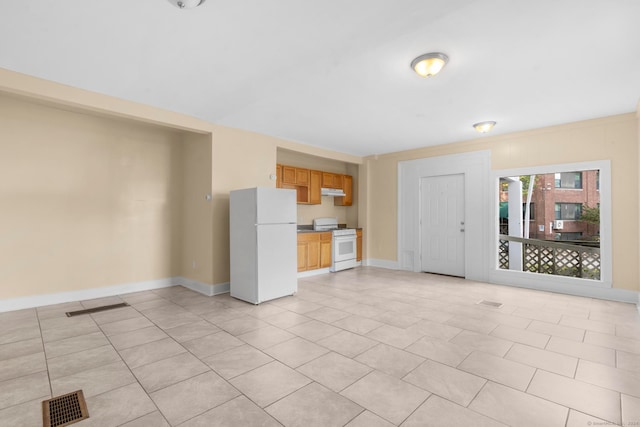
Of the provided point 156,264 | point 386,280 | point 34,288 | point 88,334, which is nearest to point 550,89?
point 386,280

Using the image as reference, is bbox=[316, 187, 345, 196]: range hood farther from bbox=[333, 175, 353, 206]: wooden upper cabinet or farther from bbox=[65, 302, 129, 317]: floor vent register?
bbox=[65, 302, 129, 317]: floor vent register

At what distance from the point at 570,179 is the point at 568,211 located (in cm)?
68

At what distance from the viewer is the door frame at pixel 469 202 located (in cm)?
557

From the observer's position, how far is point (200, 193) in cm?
490

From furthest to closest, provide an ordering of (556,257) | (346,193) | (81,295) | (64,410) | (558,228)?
1. (346,193)
2. (558,228)
3. (556,257)
4. (81,295)
5. (64,410)

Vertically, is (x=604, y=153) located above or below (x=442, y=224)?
above

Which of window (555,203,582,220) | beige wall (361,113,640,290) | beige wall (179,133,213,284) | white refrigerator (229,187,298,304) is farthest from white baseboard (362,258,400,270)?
beige wall (179,133,213,284)

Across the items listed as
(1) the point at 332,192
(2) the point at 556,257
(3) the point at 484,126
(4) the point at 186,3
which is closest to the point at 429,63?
(4) the point at 186,3

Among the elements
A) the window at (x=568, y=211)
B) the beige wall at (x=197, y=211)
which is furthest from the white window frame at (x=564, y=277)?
the beige wall at (x=197, y=211)

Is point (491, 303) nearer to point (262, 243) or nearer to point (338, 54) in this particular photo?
point (262, 243)

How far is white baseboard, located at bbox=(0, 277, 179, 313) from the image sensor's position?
3.85m

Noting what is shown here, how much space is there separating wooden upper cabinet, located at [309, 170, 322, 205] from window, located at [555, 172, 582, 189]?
4322 millimetres

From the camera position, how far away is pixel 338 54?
2.66 m

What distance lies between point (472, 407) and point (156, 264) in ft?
15.8
